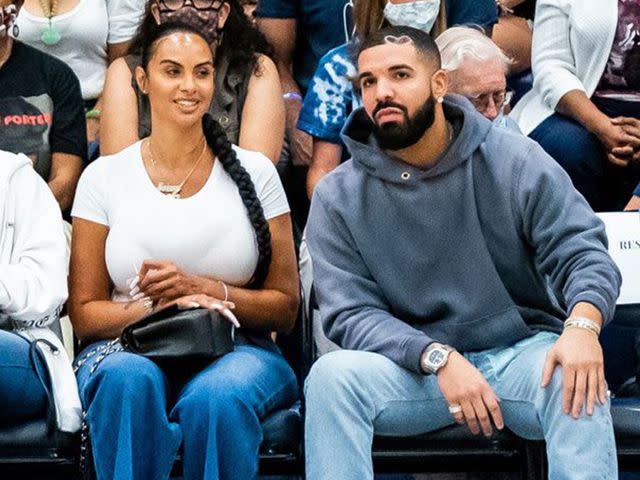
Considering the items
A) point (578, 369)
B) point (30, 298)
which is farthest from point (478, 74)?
point (30, 298)

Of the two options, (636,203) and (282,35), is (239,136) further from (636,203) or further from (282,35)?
(636,203)

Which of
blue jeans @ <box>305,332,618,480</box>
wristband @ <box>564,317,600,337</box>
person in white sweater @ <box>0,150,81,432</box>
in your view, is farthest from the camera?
person in white sweater @ <box>0,150,81,432</box>

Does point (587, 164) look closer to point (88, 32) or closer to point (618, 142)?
point (618, 142)

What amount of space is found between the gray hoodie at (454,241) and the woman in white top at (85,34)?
1.49 meters

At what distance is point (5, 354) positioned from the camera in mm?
4008

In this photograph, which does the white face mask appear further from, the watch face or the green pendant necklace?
the watch face

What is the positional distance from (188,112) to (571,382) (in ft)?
4.49

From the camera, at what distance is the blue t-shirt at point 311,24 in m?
5.39

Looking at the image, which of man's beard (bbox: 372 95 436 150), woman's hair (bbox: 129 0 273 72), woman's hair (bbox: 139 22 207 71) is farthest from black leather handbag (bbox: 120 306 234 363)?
woman's hair (bbox: 129 0 273 72)

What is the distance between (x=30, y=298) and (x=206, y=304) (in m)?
0.47

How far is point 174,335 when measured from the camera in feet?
13.2

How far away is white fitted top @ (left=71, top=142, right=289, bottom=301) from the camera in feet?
14.2

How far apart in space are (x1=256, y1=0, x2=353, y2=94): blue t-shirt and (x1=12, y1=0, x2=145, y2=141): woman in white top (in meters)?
0.48

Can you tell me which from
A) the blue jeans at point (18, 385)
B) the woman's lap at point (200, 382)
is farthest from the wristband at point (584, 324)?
the blue jeans at point (18, 385)
